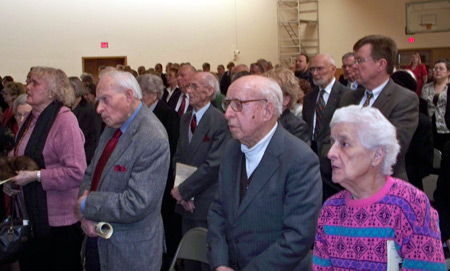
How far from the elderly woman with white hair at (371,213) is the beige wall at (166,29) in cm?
1309

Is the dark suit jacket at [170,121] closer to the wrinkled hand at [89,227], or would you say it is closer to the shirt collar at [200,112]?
the shirt collar at [200,112]

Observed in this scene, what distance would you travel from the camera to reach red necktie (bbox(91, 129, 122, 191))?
279 cm

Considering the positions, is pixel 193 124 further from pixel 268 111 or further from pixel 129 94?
pixel 268 111

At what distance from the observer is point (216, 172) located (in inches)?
138

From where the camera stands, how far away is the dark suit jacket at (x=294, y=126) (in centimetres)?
339

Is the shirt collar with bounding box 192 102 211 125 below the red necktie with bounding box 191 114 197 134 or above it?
above

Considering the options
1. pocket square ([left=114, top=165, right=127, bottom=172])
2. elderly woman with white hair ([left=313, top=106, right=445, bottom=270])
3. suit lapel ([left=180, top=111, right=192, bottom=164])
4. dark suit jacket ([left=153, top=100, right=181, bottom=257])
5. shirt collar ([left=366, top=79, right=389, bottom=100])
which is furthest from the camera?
dark suit jacket ([left=153, top=100, right=181, bottom=257])

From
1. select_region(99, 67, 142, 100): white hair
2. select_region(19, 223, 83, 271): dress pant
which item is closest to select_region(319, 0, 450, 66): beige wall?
select_region(19, 223, 83, 271): dress pant

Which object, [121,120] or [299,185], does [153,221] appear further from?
[299,185]

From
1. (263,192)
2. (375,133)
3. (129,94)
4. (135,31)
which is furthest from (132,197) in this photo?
(135,31)

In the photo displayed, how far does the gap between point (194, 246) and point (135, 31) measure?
1259 centimetres

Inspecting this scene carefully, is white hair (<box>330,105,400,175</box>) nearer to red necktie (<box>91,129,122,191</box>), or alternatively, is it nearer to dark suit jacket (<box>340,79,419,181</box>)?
dark suit jacket (<box>340,79,419,181</box>)

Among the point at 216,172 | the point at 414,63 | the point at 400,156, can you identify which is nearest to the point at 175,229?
the point at 216,172

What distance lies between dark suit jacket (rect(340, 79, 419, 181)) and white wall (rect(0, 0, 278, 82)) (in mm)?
12387
